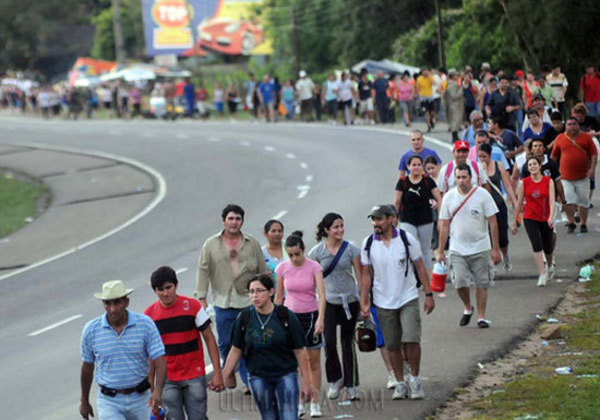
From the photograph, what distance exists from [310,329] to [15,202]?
23353 mm

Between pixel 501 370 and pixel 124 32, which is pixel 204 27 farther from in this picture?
pixel 501 370

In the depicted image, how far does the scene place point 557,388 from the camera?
11445 mm

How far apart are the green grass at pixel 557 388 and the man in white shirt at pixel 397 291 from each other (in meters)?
0.72

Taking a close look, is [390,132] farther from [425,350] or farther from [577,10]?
[425,350]

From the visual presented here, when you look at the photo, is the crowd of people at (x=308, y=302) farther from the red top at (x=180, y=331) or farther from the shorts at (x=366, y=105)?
the shorts at (x=366, y=105)

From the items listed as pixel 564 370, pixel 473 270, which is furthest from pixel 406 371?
pixel 473 270

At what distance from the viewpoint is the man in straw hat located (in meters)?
9.53

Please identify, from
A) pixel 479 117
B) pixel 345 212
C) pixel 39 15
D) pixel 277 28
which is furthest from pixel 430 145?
pixel 39 15

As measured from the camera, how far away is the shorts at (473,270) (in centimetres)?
1394

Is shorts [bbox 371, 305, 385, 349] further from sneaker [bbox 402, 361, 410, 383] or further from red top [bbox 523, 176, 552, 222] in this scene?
red top [bbox 523, 176, 552, 222]

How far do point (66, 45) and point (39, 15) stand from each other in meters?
4.13

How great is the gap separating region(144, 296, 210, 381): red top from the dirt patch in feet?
7.70

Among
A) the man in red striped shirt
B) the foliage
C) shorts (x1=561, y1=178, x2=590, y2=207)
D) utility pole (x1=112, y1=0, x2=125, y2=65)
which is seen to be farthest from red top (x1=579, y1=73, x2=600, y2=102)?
the foliage

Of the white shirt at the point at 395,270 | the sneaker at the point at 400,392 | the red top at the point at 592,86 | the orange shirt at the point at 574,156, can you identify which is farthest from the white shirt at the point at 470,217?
the red top at the point at 592,86
